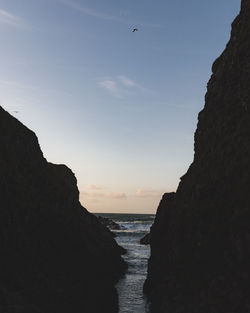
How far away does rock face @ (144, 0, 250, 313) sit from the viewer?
54.2 feet

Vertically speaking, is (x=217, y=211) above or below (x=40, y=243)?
above

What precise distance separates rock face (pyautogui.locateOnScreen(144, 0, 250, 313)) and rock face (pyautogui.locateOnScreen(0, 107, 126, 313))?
18.7ft

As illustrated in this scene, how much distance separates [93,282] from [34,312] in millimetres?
12878

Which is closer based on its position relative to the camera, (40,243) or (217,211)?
(217,211)

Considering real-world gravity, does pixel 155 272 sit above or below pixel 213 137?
below

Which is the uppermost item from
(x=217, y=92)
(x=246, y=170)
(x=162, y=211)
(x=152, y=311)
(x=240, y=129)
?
(x=217, y=92)

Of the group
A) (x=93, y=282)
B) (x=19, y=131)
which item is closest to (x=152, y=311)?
(x=93, y=282)

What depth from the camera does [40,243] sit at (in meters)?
25.0

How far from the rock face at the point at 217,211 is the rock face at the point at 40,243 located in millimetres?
5694

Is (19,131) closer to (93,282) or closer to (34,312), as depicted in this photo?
(93,282)

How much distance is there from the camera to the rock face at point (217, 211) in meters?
16.5

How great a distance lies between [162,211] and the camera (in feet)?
102

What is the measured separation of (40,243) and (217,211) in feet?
43.5

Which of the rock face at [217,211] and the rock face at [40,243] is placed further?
the rock face at [40,243]
